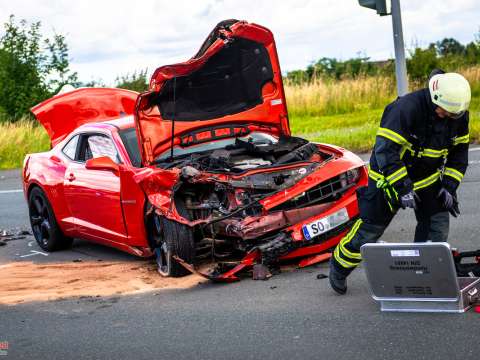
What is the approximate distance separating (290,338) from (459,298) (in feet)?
3.77

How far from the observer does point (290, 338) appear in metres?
5.95

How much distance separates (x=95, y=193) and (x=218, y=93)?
64.7 inches

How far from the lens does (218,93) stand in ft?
30.9

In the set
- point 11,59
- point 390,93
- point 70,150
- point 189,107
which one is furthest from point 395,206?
point 11,59

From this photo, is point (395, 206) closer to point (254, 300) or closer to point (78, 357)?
point (254, 300)

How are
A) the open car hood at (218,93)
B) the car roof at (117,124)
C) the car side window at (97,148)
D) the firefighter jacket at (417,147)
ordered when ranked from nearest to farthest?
the firefighter jacket at (417,147)
the open car hood at (218,93)
the car side window at (97,148)
the car roof at (117,124)

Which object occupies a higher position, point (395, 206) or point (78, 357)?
point (395, 206)

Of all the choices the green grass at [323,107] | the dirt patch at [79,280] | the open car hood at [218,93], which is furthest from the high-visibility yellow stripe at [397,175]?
the green grass at [323,107]

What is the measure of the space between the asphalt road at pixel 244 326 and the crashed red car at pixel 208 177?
445 mm

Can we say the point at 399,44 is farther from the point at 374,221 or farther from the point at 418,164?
the point at 374,221

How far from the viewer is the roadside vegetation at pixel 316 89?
21.2 metres

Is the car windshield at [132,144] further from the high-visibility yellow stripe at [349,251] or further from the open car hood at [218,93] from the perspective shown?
the high-visibility yellow stripe at [349,251]

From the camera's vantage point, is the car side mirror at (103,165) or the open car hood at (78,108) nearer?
the car side mirror at (103,165)

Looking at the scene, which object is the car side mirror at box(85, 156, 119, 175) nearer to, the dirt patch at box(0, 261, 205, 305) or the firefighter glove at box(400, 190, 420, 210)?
the dirt patch at box(0, 261, 205, 305)
